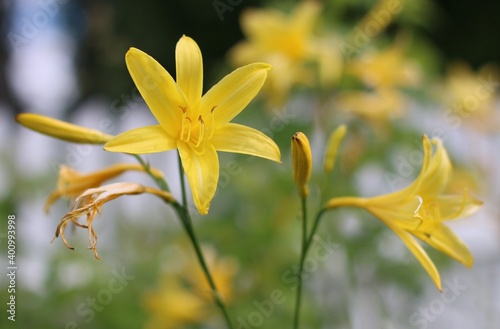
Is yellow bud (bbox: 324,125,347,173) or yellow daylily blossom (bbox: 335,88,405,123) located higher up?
yellow bud (bbox: 324,125,347,173)

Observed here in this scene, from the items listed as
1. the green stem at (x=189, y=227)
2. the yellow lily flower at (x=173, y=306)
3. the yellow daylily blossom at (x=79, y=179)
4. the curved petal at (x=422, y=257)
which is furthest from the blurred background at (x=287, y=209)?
the curved petal at (x=422, y=257)

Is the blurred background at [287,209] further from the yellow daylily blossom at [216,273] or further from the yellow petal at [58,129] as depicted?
the yellow petal at [58,129]

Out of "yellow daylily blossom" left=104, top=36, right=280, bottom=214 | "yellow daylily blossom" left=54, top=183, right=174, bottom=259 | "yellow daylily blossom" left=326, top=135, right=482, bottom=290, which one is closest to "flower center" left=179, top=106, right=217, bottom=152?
→ "yellow daylily blossom" left=104, top=36, right=280, bottom=214

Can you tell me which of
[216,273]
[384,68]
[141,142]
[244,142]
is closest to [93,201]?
[141,142]

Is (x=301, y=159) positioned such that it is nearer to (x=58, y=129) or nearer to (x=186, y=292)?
(x=58, y=129)

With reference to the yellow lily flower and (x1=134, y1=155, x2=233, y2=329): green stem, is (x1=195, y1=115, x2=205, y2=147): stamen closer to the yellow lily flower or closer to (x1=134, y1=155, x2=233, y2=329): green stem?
(x1=134, y1=155, x2=233, y2=329): green stem

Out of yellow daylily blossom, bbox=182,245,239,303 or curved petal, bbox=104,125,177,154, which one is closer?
curved petal, bbox=104,125,177,154
